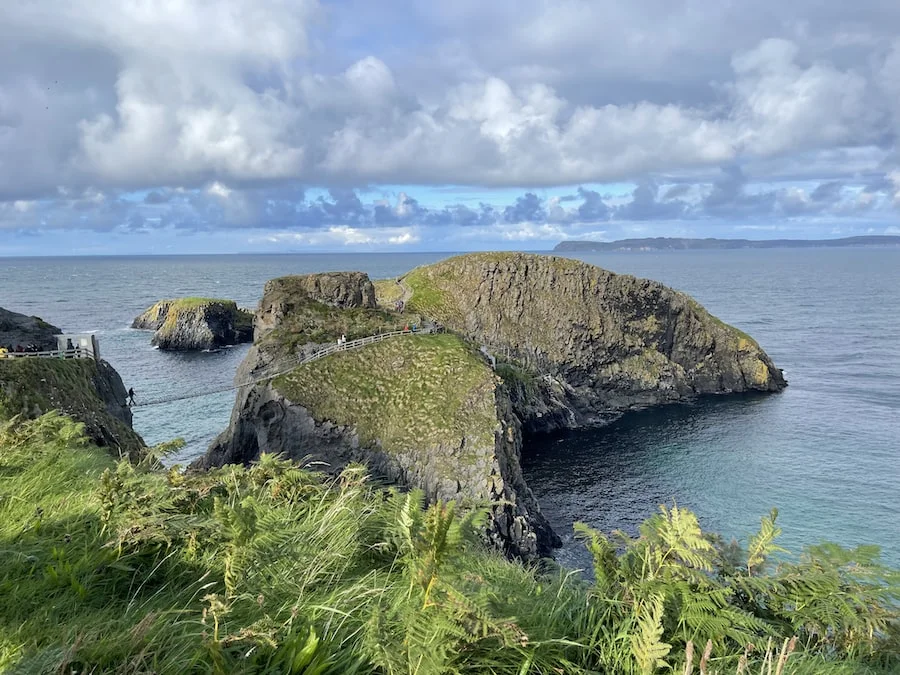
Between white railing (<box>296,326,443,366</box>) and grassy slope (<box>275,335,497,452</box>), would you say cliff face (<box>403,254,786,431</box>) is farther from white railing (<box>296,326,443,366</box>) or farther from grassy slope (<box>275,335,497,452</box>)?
grassy slope (<box>275,335,497,452</box>)

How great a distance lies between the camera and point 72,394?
23.4 meters

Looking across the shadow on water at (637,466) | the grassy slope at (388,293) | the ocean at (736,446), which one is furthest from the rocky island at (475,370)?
the ocean at (736,446)

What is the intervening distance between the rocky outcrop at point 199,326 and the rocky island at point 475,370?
1296 inches

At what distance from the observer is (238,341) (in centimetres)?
10419

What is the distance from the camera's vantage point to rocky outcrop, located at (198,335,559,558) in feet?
110

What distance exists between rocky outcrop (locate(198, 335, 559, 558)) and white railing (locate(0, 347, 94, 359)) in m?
12.3

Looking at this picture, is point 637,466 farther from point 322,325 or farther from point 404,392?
point 322,325

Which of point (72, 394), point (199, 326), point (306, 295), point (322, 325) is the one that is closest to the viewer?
point (72, 394)

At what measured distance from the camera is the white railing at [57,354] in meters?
24.6

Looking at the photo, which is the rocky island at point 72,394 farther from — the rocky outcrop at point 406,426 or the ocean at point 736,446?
the ocean at point 736,446

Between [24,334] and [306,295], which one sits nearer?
[24,334]

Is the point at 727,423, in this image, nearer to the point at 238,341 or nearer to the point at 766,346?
the point at 766,346

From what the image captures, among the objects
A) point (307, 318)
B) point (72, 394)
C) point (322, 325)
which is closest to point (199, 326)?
point (307, 318)

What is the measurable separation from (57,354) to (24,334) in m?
11.2
